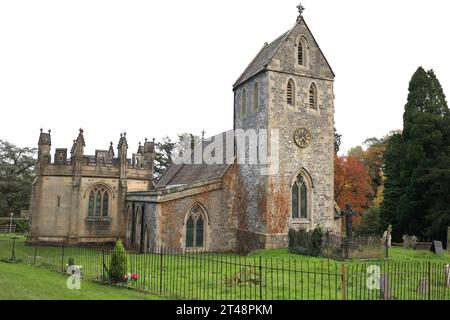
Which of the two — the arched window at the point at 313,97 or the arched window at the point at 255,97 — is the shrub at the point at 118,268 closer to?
the arched window at the point at 255,97

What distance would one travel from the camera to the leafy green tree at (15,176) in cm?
4869

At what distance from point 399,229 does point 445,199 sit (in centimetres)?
595

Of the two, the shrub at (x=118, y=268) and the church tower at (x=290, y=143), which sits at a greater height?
the church tower at (x=290, y=143)

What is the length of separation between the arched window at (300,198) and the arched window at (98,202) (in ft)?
50.8

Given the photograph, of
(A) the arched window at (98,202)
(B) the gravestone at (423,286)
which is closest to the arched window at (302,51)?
(B) the gravestone at (423,286)

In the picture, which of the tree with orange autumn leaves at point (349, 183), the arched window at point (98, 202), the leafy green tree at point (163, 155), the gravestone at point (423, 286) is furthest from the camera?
the leafy green tree at point (163, 155)

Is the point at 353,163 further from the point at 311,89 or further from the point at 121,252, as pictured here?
the point at 121,252

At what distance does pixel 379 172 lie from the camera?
56594mm

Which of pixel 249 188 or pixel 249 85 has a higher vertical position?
pixel 249 85

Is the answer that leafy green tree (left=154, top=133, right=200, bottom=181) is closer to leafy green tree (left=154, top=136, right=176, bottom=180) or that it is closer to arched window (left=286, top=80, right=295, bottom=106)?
leafy green tree (left=154, top=136, right=176, bottom=180)
